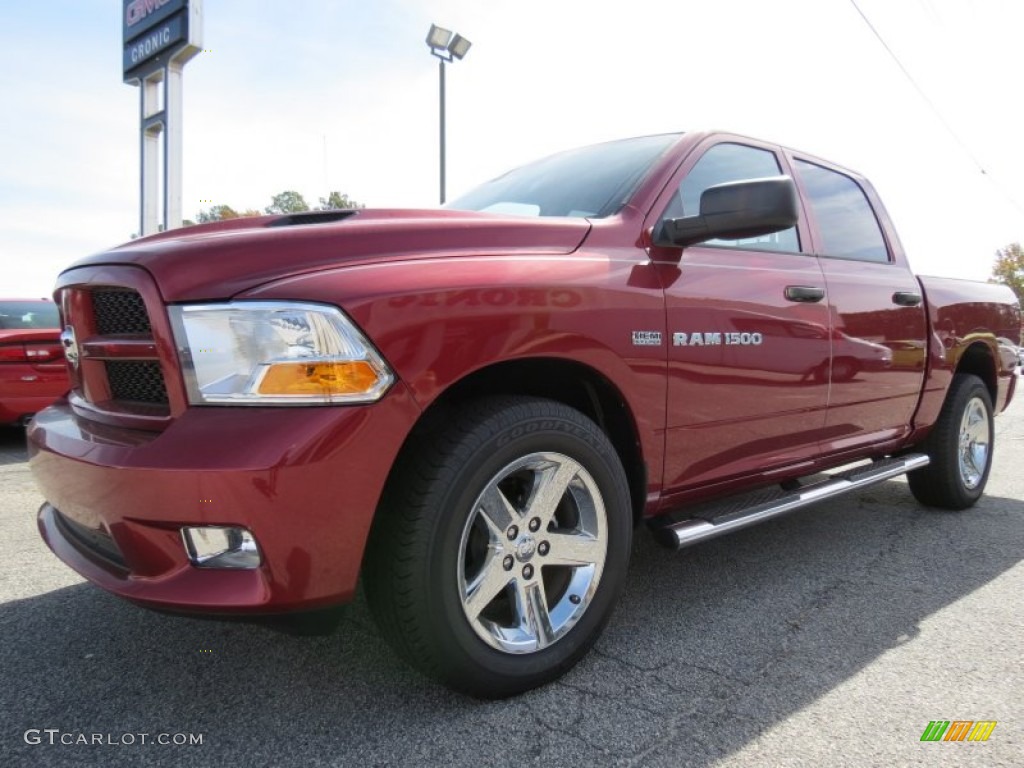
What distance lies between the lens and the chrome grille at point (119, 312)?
5.97 ft

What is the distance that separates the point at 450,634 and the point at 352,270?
0.93 metres

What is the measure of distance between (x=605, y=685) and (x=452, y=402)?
933mm

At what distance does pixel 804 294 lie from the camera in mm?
2891

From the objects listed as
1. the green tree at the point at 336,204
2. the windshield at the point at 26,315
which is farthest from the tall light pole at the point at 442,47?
the windshield at the point at 26,315

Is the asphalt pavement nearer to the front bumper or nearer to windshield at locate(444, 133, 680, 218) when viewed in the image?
the front bumper

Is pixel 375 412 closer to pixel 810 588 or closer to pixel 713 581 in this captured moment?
pixel 713 581

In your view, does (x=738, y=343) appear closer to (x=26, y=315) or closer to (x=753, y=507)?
(x=753, y=507)

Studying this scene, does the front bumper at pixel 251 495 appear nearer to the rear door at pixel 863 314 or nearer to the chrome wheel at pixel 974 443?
the rear door at pixel 863 314

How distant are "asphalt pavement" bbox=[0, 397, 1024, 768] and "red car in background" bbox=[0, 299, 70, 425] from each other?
10.3 ft

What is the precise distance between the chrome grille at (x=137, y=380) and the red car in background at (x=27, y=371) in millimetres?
4471

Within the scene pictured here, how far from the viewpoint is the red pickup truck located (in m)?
1.62

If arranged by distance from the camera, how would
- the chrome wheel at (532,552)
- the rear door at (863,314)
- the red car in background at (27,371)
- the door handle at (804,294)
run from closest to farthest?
1. the chrome wheel at (532,552)
2. the door handle at (804,294)
3. the rear door at (863,314)
4. the red car in background at (27,371)

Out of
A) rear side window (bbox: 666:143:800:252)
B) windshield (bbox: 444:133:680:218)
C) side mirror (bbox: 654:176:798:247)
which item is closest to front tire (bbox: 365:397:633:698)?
side mirror (bbox: 654:176:798:247)

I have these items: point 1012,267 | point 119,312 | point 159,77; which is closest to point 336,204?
point 159,77
